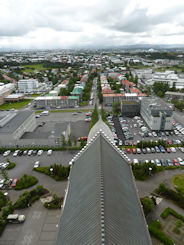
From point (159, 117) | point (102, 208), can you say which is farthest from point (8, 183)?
point (159, 117)

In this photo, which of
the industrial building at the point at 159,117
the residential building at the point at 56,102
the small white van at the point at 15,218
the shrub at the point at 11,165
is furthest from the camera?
the residential building at the point at 56,102

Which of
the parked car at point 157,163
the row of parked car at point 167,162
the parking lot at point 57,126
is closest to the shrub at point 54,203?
the row of parked car at point 167,162

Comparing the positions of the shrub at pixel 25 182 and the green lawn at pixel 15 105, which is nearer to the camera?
the shrub at pixel 25 182

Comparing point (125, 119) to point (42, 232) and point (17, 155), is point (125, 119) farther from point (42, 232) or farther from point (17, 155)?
point (42, 232)

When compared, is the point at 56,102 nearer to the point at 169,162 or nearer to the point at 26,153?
the point at 26,153

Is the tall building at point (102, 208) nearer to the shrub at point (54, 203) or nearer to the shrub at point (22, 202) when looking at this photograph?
the shrub at point (54, 203)

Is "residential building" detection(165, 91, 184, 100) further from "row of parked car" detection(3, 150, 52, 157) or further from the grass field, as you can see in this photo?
"row of parked car" detection(3, 150, 52, 157)
